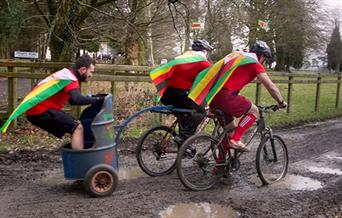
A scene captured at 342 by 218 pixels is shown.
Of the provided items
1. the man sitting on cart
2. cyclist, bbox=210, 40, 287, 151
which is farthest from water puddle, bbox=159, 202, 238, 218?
the man sitting on cart

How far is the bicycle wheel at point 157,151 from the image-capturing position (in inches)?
239

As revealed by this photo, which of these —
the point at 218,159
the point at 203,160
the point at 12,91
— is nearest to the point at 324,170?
the point at 218,159

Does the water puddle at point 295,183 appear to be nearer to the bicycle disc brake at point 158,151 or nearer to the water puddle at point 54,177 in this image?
the bicycle disc brake at point 158,151

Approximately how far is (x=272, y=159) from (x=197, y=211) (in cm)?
181

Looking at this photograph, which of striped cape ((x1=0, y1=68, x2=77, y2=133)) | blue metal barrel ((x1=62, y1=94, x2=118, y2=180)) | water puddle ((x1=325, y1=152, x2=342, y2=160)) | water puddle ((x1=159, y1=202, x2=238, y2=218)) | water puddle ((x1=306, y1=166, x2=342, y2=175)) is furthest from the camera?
water puddle ((x1=325, y1=152, x2=342, y2=160))

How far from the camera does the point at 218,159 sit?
5676 millimetres

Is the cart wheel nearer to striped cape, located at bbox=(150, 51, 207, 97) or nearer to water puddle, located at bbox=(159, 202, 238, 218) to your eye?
water puddle, located at bbox=(159, 202, 238, 218)

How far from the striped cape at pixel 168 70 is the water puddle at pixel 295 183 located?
1.79 meters

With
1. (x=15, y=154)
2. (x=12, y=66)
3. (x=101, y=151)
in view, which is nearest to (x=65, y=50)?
(x=12, y=66)

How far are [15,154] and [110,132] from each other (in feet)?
8.31

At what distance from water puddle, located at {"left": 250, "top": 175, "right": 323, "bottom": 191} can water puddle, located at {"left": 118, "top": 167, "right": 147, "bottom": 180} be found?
1.57 meters

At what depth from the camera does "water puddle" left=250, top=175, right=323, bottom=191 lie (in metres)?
5.71

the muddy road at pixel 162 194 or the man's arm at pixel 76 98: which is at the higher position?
the man's arm at pixel 76 98

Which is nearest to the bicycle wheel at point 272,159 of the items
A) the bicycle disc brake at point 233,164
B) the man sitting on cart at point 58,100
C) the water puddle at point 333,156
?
the bicycle disc brake at point 233,164
